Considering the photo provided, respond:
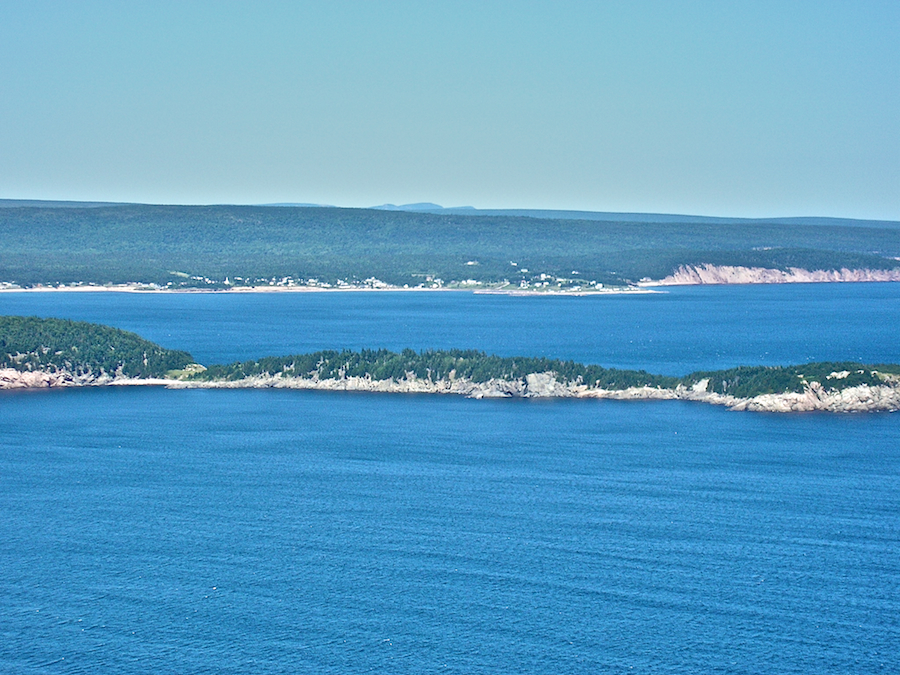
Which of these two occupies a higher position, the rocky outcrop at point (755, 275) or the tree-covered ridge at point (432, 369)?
the rocky outcrop at point (755, 275)

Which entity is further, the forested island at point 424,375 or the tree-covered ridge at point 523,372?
the tree-covered ridge at point 523,372

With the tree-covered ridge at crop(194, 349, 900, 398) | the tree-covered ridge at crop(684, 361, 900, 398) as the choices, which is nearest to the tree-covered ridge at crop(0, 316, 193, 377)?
the tree-covered ridge at crop(194, 349, 900, 398)

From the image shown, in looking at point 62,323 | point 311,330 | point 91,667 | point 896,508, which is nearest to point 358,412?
point 62,323

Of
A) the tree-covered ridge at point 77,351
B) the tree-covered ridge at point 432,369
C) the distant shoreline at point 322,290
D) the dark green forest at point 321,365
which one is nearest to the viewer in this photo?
the dark green forest at point 321,365

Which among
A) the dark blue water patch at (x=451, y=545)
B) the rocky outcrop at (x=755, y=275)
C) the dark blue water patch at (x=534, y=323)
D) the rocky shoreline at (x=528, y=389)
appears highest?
the rocky outcrop at (x=755, y=275)

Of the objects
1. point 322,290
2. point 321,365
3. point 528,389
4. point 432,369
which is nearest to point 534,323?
point 321,365

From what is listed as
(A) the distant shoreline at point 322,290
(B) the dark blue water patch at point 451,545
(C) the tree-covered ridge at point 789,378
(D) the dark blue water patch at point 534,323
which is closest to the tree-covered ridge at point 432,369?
(C) the tree-covered ridge at point 789,378

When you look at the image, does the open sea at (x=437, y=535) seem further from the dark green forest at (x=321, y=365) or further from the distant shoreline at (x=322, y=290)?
the distant shoreline at (x=322, y=290)

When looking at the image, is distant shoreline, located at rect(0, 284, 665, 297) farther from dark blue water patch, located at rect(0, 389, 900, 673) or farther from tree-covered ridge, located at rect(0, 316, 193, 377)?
dark blue water patch, located at rect(0, 389, 900, 673)

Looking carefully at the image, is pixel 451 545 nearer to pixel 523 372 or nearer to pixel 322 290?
pixel 523 372
